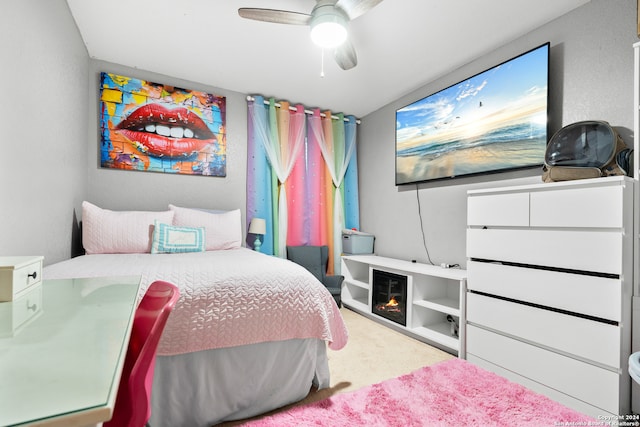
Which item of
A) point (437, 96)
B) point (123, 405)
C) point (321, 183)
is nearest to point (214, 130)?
point (321, 183)

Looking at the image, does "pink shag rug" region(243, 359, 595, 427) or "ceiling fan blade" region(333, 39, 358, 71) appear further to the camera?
"ceiling fan blade" region(333, 39, 358, 71)

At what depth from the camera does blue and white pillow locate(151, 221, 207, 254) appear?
243cm

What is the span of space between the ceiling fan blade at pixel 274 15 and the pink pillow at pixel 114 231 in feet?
5.90

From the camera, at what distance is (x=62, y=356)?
46 centimetres

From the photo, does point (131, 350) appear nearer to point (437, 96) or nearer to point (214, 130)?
point (214, 130)

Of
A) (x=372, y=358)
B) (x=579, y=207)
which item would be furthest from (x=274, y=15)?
(x=372, y=358)

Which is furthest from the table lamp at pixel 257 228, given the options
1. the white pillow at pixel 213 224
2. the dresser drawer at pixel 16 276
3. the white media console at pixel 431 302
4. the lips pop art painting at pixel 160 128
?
the dresser drawer at pixel 16 276

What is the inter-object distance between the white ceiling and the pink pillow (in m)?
1.44

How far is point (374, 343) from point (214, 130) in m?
2.68

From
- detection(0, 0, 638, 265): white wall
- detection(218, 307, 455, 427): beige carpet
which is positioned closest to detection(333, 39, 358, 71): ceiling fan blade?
detection(0, 0, 638, 265): white wall

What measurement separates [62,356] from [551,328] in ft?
6.94

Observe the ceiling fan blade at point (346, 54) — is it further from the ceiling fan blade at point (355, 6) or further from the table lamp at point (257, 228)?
→ the table lamp at point (257, 228)

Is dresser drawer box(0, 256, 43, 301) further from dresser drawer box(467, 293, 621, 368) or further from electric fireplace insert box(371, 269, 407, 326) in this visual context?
electric fireplace insert box(371, 269, 407, 326)

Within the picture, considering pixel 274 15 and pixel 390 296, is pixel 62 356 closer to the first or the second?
pixel 274 15
